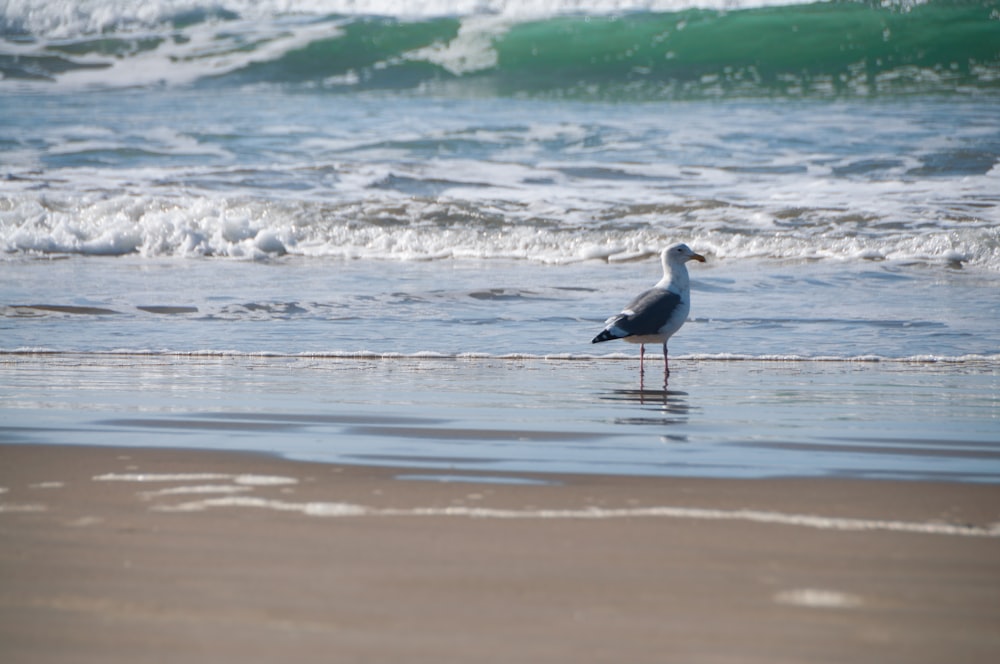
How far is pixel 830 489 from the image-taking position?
2662 millimetres

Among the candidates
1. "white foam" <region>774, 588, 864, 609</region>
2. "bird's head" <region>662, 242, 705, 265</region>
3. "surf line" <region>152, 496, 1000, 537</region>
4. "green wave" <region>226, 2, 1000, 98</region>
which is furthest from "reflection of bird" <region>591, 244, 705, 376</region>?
"green wave" <region>226, 2, 1000, 98</region>

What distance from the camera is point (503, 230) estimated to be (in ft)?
38.1

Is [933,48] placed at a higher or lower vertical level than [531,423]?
higher

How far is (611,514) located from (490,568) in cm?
48

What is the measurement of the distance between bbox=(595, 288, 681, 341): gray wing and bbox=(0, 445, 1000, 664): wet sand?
3015 millimetres

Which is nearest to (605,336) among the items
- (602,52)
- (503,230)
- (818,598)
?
(818,598)

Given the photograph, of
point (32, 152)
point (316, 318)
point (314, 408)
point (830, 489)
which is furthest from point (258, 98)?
point (830, 489)

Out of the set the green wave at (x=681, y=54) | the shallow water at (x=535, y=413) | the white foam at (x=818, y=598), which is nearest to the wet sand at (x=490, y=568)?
the white foam at (x=818, y=598)

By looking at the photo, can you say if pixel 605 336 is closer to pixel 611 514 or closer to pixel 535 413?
pixel 535 413

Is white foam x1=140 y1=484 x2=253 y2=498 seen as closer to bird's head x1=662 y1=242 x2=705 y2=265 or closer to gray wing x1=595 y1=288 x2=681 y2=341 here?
gray wing x1=595 y1=288 x2=681 y2=341

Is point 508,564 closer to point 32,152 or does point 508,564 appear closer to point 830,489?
point 830,489

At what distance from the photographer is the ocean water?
3.93 meters

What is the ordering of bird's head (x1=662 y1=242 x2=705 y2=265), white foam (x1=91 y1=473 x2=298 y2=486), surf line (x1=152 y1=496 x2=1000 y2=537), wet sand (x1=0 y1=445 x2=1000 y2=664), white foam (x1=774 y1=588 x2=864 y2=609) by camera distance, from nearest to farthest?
1. wet sand (x1=0 y1=445 x2=1000 y2=664)
2. white foam (x1=774 y1=588 x2=864 y2=609)
3. surf line (x1=152 y1=496 x2=1000 y2=537)
4. white foam (x1=91 y1=473 x2=298 y2=486)
5. bird's head (x1=662 y1=242 x2=705 y2=265)

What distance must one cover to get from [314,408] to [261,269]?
20.5 ft
